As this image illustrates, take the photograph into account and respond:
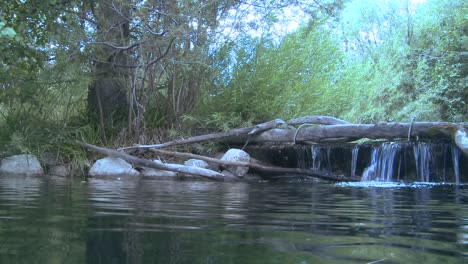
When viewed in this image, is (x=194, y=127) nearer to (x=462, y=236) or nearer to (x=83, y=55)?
(x=83, y=55)

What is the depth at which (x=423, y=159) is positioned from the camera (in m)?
9.00

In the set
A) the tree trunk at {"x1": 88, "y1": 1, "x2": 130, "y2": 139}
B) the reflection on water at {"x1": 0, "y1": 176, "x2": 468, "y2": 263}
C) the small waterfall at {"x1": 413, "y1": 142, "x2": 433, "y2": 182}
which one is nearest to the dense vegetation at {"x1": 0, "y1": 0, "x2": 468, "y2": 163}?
the tree trunk at {"x1": 88, "y1": 1, "x2": 130, "y2": 139}

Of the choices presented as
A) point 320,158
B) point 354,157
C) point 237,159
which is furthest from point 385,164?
point 237,159

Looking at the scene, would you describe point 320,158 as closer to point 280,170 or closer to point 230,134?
point 280,170

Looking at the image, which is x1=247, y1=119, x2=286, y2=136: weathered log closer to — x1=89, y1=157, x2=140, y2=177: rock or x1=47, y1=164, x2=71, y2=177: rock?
x1=89, y1=157, x2=140, y2=177: rock

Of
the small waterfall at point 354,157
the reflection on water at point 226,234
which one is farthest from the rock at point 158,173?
the reflection on water at point 226,234

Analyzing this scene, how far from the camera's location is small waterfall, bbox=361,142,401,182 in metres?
9.14

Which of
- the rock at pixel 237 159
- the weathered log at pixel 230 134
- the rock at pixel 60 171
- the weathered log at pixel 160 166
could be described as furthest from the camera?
the weathered log at pixel 230 134

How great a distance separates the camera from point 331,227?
2.63 m

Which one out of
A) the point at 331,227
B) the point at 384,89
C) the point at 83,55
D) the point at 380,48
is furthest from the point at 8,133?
the point at 380,48

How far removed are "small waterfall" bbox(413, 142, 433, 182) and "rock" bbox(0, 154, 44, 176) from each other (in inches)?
309

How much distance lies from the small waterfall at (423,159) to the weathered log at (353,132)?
8.9 inches

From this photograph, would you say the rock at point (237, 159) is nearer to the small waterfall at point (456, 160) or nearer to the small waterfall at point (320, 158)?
the small waterfall at point (320, 158)

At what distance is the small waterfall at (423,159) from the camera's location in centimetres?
898
